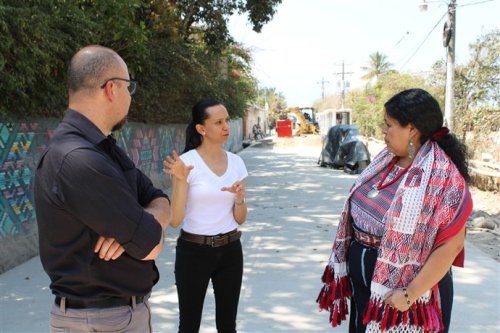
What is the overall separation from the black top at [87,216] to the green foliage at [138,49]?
3.35 meters

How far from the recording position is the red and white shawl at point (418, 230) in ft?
6.68

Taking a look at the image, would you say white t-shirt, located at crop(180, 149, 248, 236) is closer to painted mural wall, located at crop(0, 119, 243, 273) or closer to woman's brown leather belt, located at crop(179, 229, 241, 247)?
woman's brown leather belt, located at crop(179, 229, 241, 247)

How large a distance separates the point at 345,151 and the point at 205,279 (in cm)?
1414

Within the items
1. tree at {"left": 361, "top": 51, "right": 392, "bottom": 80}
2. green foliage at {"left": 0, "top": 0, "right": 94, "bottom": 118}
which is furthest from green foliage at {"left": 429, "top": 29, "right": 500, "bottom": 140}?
tree at {"left": 361, "top": 51, "right": 392, "bottom": 80}

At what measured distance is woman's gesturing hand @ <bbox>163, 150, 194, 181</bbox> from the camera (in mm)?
2619

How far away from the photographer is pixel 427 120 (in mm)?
2188

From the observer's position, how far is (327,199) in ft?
34.0

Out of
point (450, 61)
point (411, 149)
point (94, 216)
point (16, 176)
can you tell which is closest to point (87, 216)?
point (94, 216)

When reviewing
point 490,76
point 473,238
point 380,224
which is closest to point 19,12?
point 380,224

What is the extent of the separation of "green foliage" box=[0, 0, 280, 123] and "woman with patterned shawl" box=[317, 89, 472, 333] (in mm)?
3718

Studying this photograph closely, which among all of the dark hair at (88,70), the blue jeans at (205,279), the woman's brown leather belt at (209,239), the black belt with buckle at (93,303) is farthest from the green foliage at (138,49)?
the black belt with buckle at (93,303)

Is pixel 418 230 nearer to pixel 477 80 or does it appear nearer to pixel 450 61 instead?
pixel 450 61

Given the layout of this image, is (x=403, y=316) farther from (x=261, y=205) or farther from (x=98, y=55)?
(x=261, y=205)

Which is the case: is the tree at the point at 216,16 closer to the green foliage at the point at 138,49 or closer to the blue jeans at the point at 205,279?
the green foliage at the point at 138,49
